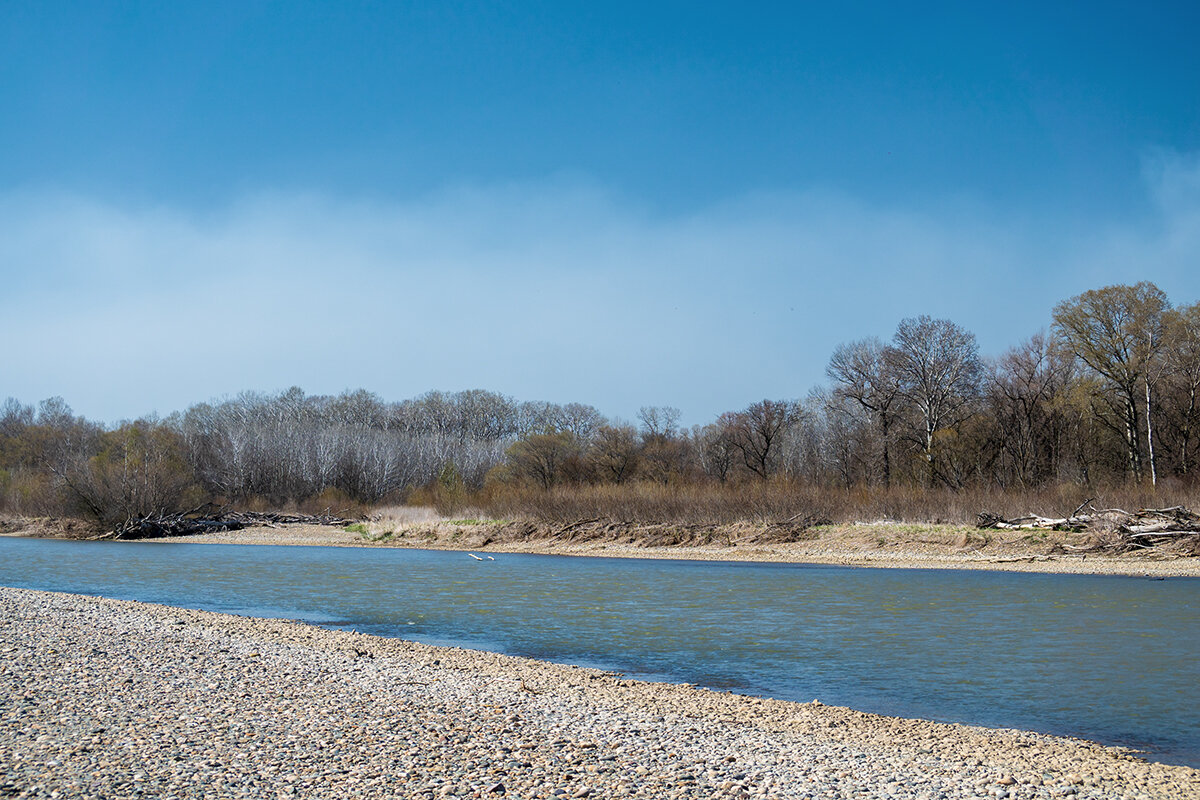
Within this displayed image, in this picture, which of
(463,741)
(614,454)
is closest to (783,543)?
(614,454)

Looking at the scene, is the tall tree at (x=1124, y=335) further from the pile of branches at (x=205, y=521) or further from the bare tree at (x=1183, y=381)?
the pile of branches at (x=205, y=521)

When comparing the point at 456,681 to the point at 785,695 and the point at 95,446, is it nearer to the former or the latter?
the point at 785,695

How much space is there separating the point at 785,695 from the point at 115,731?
7.64 m

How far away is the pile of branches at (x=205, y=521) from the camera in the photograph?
178ft

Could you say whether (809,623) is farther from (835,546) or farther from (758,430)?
(758,430)

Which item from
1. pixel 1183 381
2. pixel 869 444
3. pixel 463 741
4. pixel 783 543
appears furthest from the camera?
pixel 869 444

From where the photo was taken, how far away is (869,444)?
57594 mm

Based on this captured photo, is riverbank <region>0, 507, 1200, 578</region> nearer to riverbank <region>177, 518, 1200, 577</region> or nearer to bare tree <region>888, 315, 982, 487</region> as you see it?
riverbank <region>177, 518, 1200, 577</region>

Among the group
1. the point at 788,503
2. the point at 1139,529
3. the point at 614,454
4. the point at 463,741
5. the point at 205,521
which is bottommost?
the point at 463,741

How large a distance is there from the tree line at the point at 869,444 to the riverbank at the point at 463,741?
35.1 meters

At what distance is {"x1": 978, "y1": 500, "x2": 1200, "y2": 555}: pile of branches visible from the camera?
1216 inches

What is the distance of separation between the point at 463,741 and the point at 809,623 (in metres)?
11.4

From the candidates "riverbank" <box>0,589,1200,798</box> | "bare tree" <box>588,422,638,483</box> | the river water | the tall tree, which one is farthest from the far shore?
"riverbank" <box>0,589,1200,798</box>

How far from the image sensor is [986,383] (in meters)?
55.7
